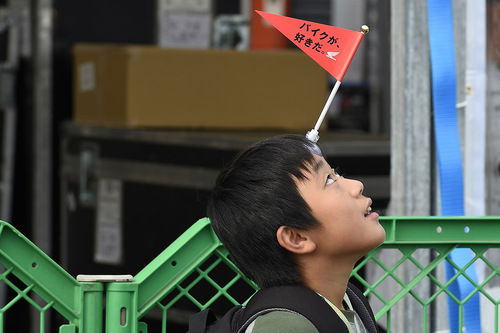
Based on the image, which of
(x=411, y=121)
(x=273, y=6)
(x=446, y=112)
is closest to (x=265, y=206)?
(x=446, y=112)

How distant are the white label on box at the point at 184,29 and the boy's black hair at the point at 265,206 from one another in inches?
140

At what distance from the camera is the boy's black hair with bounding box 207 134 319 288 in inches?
69.0

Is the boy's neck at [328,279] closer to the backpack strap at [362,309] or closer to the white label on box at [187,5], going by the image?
the backpack strap at [362,309]

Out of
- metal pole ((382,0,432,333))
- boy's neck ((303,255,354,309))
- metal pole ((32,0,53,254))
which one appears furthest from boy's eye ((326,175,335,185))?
metal pole ((32,0,53,254))

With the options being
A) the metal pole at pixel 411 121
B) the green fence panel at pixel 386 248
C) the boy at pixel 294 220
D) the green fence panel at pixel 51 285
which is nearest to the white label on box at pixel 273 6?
the metal pole at pixel 411 121

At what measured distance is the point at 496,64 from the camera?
3088mm

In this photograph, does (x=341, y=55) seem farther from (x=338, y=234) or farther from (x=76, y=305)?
(x=76, y=305)

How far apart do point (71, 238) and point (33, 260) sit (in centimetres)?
297

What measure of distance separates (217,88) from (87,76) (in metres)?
0.71

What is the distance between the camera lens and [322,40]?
206 centimetres

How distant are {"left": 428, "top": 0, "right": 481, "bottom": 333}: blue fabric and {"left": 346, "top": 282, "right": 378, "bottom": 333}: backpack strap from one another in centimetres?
59

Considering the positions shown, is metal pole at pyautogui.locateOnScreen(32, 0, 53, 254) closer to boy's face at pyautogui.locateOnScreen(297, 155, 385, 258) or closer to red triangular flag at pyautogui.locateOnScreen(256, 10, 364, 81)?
red triangular flag at pyautogui.locateOnScreen(256, 10, 364, 81)

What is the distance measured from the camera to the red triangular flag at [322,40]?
2.05 meters

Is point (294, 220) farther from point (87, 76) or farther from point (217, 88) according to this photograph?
point (87, 76)
